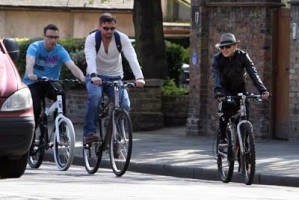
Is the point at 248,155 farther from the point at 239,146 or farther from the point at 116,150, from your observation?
the point at 116,150

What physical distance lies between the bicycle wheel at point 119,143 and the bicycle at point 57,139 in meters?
0.73

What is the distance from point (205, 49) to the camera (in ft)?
70.6

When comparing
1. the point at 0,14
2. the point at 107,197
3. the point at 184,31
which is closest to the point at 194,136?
the point at 107,197

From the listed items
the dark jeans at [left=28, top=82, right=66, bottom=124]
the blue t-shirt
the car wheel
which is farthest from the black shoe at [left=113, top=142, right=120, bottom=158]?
the car wheel

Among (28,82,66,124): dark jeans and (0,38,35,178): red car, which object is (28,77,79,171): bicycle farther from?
(0,38,35,178): red car

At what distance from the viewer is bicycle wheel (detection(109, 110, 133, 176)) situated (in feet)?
48.1

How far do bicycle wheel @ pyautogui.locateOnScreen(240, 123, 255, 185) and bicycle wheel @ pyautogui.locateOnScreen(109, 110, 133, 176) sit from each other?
1.43m

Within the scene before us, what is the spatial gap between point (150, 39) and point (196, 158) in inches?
297

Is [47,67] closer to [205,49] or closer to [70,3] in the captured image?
[205,49]

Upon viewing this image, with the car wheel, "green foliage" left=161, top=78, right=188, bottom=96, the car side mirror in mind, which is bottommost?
the car wheel

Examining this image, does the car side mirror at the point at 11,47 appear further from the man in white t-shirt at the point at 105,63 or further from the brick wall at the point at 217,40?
the brick wall at the point at 217,40

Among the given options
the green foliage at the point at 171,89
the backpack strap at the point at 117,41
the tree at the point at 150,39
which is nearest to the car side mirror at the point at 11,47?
the backpack strap at the point at 117,41

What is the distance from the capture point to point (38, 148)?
16.0 meters

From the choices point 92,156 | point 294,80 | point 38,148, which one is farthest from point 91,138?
point 294,80
